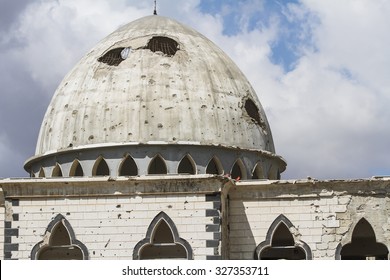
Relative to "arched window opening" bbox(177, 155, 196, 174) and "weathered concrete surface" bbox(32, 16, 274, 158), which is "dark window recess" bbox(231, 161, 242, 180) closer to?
"weathered concrete surface" bbox(32, 16, 274, 158)

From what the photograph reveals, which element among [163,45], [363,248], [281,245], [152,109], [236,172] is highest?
[163,45]

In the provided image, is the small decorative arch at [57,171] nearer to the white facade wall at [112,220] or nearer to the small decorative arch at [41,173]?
the small decorative arch at [41,173]

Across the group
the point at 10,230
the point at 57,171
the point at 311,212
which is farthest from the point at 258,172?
the point at 10,230

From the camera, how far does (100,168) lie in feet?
88.5

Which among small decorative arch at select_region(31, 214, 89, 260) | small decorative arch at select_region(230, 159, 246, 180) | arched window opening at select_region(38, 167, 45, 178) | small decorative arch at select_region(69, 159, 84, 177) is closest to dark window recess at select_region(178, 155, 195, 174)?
small decorative arch at select_region(230, 159, 246, 180)

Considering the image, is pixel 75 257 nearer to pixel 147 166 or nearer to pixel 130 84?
pixel 147 166

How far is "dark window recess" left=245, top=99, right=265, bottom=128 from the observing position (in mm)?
28531

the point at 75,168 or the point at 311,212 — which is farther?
the point at 75,168

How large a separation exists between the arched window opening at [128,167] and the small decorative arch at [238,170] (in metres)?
2.92

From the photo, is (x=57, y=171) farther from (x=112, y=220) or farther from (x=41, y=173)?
(x=112, y=220)

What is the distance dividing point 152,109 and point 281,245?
549cm

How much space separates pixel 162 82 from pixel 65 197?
5240 mm

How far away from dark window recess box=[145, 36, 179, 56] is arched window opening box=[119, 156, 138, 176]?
386cm

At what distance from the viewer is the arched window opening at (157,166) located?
2645 centimetres
